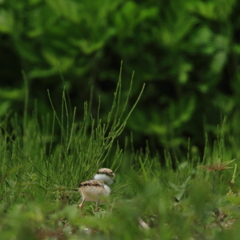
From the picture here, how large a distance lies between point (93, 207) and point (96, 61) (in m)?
3.87

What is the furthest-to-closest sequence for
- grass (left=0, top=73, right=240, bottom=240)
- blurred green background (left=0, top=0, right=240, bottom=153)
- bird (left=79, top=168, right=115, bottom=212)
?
blurred green background (left=0, top=0, right=240, bottom=153)
bird (left=79, top=168, right=115, bottom=212)
grass (left=0, top=73, right=240, bottom=240)

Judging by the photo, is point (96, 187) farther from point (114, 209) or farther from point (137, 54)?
Answer: point (137, 54)

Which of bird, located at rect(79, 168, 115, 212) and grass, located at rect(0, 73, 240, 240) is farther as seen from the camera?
bird, located at rect(79, 168, 115, 212)

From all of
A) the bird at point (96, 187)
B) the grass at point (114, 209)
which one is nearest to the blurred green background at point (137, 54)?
the grass at point (114, 209)

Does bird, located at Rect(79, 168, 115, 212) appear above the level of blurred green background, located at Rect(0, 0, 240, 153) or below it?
above

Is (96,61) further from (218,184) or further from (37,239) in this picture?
(37,239)

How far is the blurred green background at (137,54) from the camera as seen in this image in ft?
20.7

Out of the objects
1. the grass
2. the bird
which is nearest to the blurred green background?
the grass

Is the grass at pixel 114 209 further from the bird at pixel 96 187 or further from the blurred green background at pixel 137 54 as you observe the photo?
the blurred green background at pixel 137 54

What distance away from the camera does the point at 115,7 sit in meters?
6.34

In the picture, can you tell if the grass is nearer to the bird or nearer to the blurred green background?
the bird

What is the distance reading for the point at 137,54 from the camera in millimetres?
6672

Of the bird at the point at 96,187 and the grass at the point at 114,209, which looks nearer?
the grass at the point at 114,209

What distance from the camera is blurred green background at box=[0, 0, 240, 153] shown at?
6.30 m
